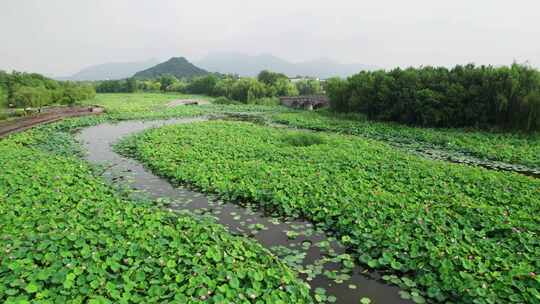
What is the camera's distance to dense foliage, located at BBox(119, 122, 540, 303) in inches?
210

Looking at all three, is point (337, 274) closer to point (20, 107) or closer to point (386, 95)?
point (386, 95)

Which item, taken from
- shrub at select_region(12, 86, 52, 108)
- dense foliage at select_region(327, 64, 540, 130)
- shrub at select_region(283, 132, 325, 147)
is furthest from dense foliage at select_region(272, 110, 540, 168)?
shrub at select_region(12, 86, 52, 108)

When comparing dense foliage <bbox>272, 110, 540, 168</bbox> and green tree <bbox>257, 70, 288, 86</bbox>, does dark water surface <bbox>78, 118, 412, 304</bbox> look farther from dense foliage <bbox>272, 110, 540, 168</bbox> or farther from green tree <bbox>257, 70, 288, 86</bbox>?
green tree <bbox>257, 70, 288, 86</bbox>

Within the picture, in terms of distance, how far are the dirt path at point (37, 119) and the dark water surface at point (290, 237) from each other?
527 inches

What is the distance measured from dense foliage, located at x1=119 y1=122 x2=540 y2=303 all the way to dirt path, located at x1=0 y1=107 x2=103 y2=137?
1138 centimetres

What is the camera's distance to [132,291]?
4.56 meters

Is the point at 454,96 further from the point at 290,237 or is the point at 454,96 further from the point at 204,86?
the point at 204,86

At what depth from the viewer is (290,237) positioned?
7.16 metres

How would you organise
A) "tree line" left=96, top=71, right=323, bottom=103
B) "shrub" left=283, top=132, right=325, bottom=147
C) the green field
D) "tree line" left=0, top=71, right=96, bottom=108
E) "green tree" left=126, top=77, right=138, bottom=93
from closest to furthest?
"shrub" left=283, top=132, right=325, bottom=147 < "tree line" left=0, top=71, right=96, bottom=108 < the green field < "tree line" left=96, top=71, right=323, bottom=103 < "green tree" left=126, top=77, right=138, bottom=93

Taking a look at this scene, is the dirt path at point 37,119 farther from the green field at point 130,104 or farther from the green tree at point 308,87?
the green tree at point 308,87

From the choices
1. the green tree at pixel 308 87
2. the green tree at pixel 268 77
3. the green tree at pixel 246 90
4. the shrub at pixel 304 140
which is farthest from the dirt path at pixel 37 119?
the green tree at pixel 308 87

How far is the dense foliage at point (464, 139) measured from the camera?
1515cm

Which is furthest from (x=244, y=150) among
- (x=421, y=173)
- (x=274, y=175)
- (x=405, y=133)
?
(x=405, y=133)

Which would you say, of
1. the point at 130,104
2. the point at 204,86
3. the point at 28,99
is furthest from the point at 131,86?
the point at 28,99
